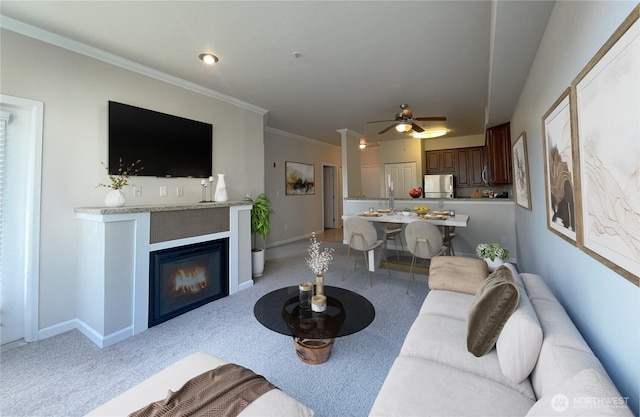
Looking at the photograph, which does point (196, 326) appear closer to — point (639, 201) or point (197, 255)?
point (197, 255)

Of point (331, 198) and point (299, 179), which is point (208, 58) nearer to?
point (299, 179)

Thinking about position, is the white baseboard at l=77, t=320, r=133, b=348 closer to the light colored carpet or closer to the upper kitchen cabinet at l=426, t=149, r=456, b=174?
the light colored carpet

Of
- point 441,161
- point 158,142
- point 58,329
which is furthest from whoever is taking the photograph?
point 441,161

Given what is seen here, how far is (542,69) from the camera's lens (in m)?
2.01

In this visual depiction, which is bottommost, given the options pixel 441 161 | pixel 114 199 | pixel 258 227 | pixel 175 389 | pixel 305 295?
pixel 175 389

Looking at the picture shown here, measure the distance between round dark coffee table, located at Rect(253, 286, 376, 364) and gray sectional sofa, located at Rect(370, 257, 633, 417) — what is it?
0.44 m

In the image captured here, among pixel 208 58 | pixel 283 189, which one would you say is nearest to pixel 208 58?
pixel 208 58

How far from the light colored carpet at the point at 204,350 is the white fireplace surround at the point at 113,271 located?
14cm

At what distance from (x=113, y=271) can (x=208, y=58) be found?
224 centimetres

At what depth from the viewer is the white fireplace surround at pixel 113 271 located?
7.02 ft

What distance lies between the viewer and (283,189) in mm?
6145

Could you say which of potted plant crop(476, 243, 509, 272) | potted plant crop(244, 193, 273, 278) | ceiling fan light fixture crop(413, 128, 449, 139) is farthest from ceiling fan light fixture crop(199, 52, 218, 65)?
ceiling fan light fixture crop(413, 128, 449, 139)

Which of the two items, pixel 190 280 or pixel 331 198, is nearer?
pixel 190 280

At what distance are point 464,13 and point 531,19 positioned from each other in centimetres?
51
